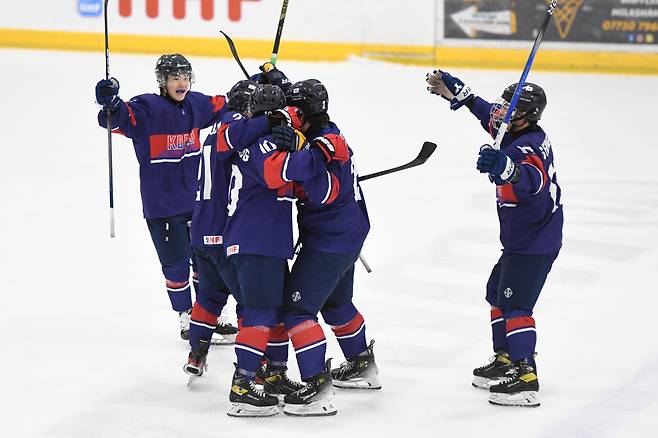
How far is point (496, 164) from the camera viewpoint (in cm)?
418

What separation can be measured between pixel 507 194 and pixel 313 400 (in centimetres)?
108

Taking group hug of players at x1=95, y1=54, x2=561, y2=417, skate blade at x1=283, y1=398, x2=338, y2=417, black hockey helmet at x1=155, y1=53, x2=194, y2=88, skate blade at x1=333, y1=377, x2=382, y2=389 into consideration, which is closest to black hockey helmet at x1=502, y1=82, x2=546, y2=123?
group hug of players at x1=95, y1=54, x2=561, y2=417

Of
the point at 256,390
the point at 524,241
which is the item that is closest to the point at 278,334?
the point at 256,390

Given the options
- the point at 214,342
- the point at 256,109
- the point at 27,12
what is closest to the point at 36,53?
the point at 27,12

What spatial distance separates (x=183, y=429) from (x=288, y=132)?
1128 millimetres

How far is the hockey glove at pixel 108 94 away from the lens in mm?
5203

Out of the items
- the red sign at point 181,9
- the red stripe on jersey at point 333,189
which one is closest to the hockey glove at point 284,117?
the red stripe on jersey at point 333,189

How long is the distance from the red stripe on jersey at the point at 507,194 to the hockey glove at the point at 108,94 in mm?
1760

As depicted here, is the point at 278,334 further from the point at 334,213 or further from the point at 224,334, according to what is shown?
the point at 224,334

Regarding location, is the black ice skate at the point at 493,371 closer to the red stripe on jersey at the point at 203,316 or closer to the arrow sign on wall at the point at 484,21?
the red stripe on jersey at the point at 203,316

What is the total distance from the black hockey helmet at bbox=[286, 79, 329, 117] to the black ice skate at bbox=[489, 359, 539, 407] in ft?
4.13

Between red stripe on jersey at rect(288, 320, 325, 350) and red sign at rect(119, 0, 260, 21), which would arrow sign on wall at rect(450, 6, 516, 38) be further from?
red stripe on jersey at rect(288, 320, 325, 350)

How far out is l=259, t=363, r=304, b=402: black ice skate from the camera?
4.63 metres

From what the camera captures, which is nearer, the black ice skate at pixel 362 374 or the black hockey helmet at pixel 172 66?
the black ice skate at pixel 362 374
